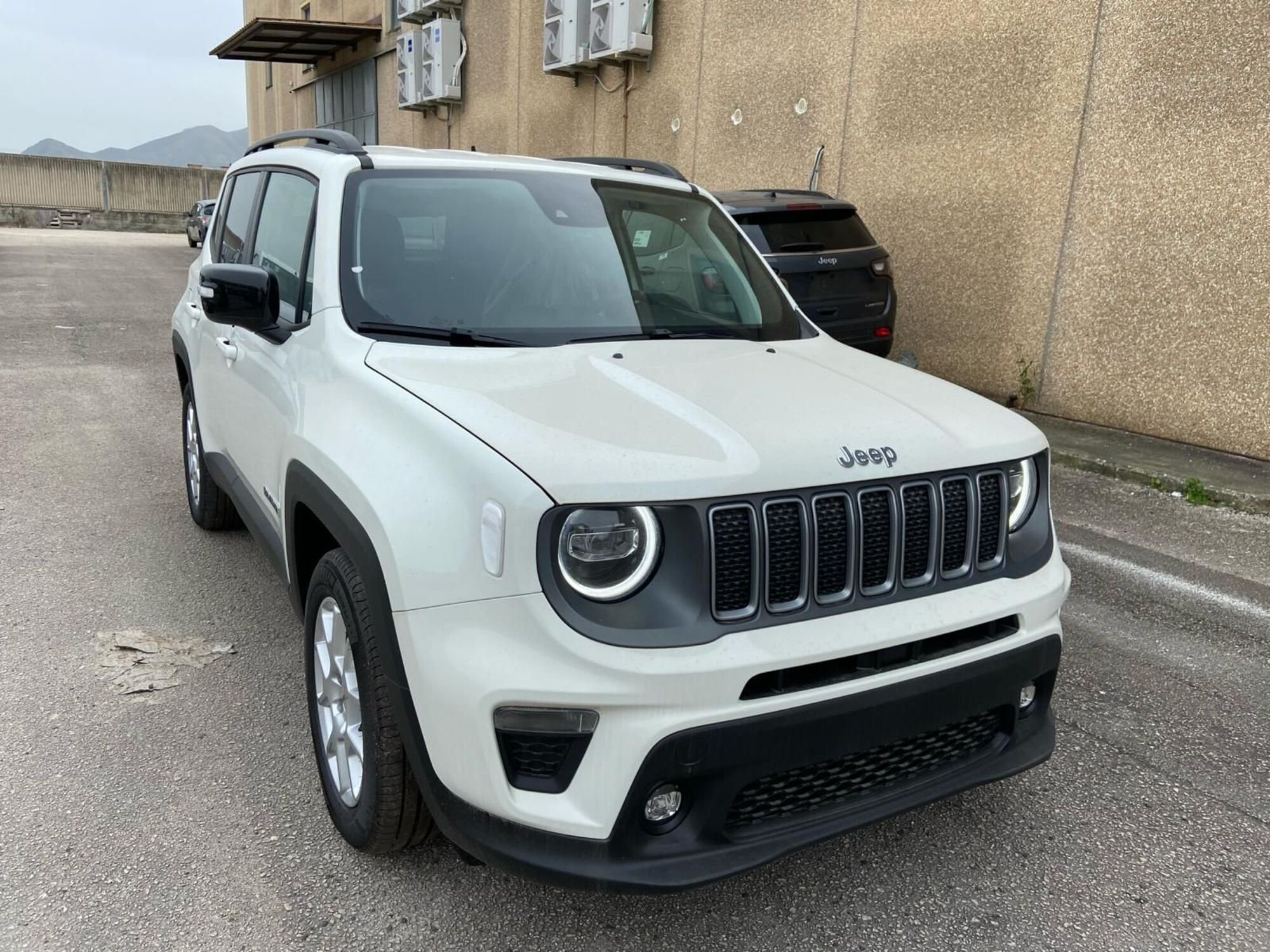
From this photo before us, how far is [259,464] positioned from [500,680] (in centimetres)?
189

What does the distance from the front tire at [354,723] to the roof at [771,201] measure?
5.46 m

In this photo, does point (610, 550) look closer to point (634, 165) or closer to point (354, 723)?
point (354, 723)

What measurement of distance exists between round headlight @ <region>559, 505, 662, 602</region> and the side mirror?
161 cm

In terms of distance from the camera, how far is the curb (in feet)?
19.9

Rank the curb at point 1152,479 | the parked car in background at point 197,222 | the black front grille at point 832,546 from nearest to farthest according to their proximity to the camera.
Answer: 1. the black front grille at point 832,546
2. the curb at point 1152,479
3. the parked car in background at point 197,222

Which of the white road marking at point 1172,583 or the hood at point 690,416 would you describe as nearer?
the hood at point 690,416

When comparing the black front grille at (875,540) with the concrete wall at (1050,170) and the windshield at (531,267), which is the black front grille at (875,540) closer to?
the windshield at (531,267)

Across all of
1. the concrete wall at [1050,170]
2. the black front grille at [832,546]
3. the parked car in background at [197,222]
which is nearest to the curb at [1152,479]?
the concrete wall at [1050,170]

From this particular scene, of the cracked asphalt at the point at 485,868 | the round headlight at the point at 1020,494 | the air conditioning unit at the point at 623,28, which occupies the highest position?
the air conditioning unit at the point at 623,28

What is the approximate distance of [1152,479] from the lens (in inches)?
259

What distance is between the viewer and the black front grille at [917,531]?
2.35 m

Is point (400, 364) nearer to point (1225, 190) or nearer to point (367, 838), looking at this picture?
point (367, 838)

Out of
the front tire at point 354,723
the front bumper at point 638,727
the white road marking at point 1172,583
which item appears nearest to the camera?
the front bumper at point 638,727

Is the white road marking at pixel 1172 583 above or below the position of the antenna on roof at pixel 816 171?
below
